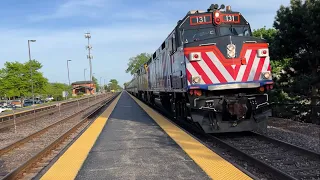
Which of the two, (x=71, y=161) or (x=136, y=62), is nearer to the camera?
(x=71, y=161)

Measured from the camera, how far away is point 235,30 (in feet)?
35.6

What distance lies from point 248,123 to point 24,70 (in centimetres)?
6080

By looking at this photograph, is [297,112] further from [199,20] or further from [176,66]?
[199,20]

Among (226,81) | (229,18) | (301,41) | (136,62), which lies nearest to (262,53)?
(226,81)

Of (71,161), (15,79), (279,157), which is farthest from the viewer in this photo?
(15,79)

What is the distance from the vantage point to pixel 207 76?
31.8ft

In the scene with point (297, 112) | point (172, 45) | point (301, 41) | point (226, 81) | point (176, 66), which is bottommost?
point (297, 112)

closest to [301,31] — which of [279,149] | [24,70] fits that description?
[279,149]

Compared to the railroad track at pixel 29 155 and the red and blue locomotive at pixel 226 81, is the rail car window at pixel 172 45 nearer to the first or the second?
the red and blue locomotive at pixel 226 81

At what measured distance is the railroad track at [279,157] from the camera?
598cm

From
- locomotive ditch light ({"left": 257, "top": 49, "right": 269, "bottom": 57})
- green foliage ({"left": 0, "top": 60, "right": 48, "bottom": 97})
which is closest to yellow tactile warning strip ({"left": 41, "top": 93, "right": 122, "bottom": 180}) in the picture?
locomotive ditch light ({"left": 257, "top": 49, "right": 269, "bottom": 57})

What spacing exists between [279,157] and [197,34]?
4982mm

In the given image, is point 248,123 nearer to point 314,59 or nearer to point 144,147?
point 144,147

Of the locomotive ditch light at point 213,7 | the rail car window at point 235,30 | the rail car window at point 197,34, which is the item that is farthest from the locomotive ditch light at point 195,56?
the locomotive ditch light at point 213,7
